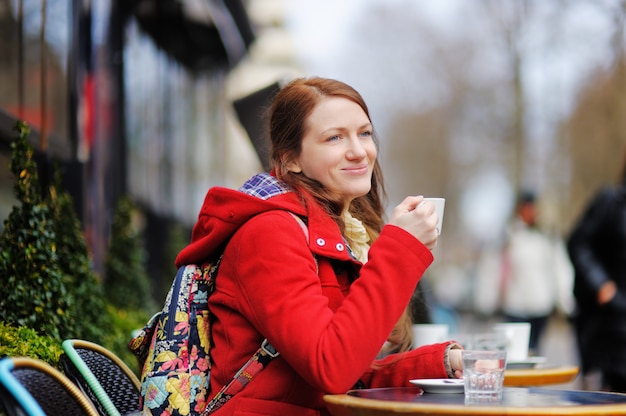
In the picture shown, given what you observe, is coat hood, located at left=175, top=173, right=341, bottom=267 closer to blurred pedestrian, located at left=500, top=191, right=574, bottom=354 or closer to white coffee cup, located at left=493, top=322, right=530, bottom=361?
white coffee cup, located at left=493, top=322, right=530, bottom=361

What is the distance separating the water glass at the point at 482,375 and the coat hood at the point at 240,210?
543 mm

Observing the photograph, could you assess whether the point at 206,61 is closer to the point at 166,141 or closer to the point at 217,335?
the point at 166,141

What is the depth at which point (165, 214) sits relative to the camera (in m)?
16.2

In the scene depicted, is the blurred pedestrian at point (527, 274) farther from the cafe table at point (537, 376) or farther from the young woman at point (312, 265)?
the young woman at point (312, 265)

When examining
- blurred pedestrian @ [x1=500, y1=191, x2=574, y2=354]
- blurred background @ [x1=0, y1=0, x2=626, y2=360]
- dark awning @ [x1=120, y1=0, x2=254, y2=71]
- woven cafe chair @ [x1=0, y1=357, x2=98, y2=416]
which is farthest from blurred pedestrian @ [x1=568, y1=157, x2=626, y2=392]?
dark awning @ [x1=120, y1=0, x2=254, y2=71]

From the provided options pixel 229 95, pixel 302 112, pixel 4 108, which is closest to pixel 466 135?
pixel 229 95

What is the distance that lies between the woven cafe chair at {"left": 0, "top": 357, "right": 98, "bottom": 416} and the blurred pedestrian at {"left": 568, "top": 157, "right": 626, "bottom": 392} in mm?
4348

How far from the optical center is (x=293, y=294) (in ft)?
9.15

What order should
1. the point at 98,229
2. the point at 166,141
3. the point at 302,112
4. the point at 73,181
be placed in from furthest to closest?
the point at 166,141
the point at 98,229
the point at 73,181
the point at 302,112

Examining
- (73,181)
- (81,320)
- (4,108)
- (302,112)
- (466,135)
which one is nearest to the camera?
(302,112)

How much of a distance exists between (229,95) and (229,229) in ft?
61.5

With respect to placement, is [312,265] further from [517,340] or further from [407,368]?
[517,340]

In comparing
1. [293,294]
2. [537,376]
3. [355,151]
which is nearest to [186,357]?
[293,294]

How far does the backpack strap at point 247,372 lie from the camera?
2.92m
